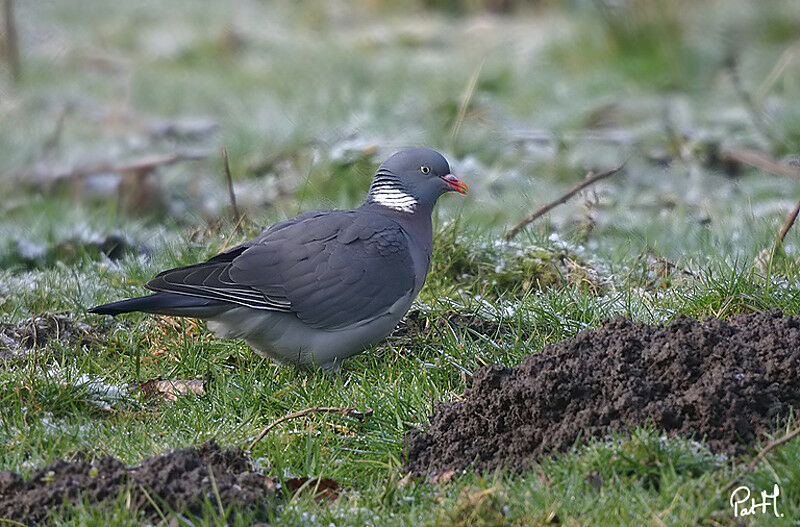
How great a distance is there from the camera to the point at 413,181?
15.3ft

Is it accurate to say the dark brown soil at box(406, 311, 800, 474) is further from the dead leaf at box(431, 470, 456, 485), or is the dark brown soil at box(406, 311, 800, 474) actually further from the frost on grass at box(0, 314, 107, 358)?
the frost on grass at box(0, 314, 107, 358)

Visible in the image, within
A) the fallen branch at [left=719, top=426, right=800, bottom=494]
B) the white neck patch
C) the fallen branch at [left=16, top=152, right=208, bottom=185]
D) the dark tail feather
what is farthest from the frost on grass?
the fallen branch at [left=719, top=426, right=800, bottom=494]

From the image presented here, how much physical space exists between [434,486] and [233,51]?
933cm

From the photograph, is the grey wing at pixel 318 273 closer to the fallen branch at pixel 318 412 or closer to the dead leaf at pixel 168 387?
the dead leaf at pixel 168 387

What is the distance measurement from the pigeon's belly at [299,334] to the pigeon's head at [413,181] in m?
0.59

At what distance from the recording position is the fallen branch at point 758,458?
2805 mm

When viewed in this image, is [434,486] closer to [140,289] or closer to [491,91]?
[140,289]

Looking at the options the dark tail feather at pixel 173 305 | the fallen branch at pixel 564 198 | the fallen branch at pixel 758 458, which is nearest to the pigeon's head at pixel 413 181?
the fallen branch at pixel 564 198

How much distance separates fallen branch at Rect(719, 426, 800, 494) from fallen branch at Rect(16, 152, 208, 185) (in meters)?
4.86

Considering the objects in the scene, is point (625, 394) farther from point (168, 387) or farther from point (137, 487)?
point (168, 387)

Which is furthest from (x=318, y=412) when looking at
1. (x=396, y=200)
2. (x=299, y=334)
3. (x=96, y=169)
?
(x=96, y=169)

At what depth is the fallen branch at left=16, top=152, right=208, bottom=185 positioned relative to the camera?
6971mm
